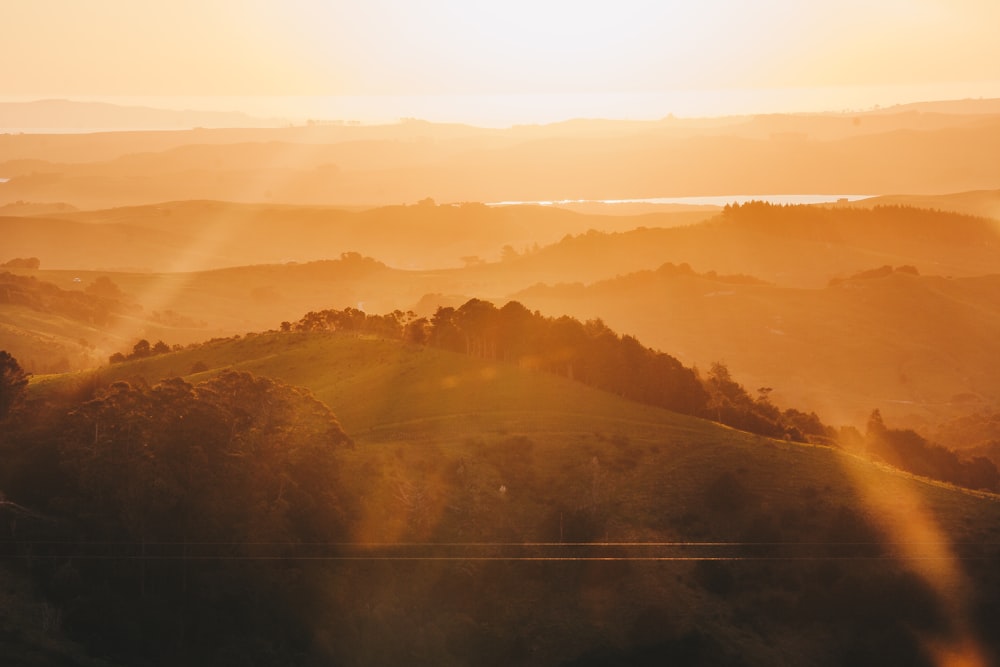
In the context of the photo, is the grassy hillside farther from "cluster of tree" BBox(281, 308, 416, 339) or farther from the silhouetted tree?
the silhouetted tree

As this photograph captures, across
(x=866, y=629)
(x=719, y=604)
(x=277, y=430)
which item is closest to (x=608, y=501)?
(x=719, y=604)

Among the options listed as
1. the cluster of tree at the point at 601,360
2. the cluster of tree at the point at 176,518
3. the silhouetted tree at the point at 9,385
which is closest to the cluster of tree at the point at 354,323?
the cluster of tree at the point at 601,360

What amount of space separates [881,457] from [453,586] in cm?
4054

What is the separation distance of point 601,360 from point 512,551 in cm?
2632

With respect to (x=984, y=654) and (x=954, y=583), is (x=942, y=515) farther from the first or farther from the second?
(x=984, y=654)

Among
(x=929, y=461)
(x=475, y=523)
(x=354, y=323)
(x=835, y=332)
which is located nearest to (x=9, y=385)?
(x=475, y=523)

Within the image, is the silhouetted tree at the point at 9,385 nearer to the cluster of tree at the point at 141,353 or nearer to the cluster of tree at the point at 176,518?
the cluster of tree at the point at 176,518

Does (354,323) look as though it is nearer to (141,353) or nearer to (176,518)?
(141,353)

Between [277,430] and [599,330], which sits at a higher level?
[599,330]

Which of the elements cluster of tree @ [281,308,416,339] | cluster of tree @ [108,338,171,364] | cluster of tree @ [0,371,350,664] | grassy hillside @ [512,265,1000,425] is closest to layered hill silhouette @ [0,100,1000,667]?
cluster of tree @ [0,371,350,664]

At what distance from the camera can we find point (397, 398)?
70312mm

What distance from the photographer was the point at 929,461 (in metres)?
74.2

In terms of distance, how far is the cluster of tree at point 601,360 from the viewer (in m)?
73.1

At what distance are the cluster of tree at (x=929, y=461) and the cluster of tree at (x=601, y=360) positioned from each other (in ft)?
16.8
